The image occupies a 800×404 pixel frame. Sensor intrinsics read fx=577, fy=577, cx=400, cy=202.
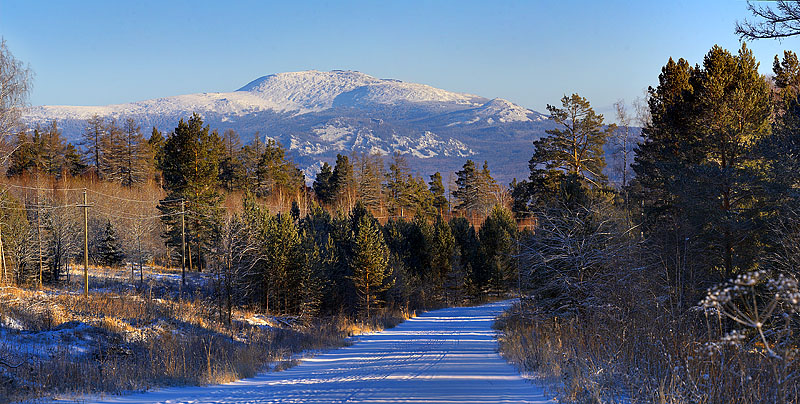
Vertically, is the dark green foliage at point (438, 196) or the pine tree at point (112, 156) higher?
the pine tree at point (112, 156)

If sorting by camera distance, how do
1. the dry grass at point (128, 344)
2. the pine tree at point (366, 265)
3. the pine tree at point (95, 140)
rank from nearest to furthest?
the dry grass at point (128, 344)
the pine tree at point (366, 265)
the pine tree at point (95, 140)

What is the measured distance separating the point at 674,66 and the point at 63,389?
31602 mm

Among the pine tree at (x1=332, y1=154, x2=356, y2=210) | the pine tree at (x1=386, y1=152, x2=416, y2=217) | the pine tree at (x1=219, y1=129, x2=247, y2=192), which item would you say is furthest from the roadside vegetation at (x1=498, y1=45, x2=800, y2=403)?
the pine tree at (x1=219, y1=129, x2=247, y2=192)

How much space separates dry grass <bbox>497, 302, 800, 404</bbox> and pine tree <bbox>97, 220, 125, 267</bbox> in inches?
2063

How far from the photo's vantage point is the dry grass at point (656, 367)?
5863 mm

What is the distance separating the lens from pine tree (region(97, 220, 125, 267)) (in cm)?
5466

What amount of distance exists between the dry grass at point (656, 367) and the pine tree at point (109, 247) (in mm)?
52396

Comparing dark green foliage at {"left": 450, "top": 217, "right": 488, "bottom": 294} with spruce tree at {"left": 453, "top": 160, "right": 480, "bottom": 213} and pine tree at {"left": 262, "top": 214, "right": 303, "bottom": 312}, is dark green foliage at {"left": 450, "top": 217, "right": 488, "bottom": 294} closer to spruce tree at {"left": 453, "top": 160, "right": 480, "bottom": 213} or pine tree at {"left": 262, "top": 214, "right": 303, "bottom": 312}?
spruce tree at {"left": 453, "top": 160, "right": 480, "bottom": 213}

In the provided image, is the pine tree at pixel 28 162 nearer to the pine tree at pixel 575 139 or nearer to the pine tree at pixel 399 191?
the pine tree at pixel 399 191

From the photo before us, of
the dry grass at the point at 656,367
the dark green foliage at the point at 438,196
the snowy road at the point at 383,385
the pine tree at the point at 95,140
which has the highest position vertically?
the pine tree at the point at 95,140

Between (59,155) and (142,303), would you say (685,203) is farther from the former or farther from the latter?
(59,155)

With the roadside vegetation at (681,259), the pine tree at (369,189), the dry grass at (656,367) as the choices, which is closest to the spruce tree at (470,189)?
the pine tree at (369,189)

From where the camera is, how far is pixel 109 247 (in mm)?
55500

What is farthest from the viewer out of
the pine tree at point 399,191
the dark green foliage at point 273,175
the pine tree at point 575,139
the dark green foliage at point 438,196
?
the dark green foliage at point 438,196
